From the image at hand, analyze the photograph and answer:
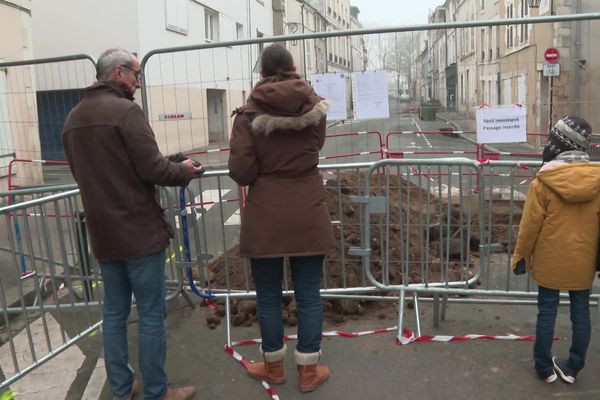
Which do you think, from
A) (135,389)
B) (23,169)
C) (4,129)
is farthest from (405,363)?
(23,169)

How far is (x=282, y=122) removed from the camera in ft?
9.80

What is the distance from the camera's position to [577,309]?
3.24 m

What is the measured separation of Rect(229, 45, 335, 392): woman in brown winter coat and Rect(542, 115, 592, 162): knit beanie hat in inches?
52.7

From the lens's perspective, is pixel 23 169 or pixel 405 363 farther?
pixel 23 169

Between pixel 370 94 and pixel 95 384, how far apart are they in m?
3.93

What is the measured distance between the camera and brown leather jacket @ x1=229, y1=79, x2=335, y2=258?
306cm

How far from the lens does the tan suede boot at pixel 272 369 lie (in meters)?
3.42

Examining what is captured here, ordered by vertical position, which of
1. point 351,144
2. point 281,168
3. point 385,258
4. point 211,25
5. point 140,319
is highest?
point 211,25

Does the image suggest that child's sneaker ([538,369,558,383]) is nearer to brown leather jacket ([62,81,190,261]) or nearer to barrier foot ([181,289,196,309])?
brown leather jacket ([62,81,190,261])

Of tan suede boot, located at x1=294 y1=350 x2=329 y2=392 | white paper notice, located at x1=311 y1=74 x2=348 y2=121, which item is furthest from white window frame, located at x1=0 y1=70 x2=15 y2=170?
tan suede boot, located at x1=294 y1=350 x2=329 y2=392

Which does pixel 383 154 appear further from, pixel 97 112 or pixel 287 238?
pixel 97 112

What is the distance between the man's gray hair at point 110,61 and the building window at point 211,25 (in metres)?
20.0

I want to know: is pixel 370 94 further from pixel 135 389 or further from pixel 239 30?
pixel 239 30

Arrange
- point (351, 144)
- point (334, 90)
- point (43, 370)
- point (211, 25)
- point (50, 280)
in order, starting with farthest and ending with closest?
point (211, 25), point (351, 144), point (334, 90), point (50, 280), point (43, 370)
